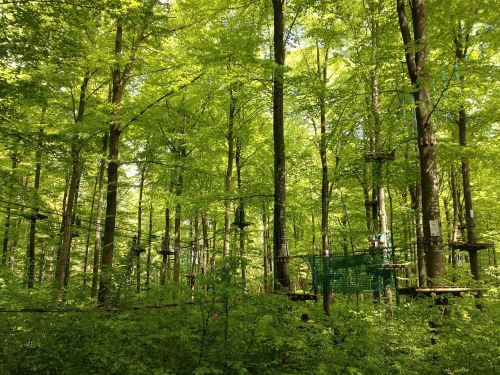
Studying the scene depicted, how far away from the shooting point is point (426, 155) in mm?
6820

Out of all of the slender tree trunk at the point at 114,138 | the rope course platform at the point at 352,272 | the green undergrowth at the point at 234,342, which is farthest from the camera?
the slender tree trunk at the point at 114,138

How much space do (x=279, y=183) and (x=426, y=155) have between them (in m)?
3.04

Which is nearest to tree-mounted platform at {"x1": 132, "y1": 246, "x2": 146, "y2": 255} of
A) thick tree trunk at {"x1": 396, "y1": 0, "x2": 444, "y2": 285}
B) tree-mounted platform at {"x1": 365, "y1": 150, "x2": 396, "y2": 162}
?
thick tree trunk at {"x1": 396, "y1": 0, "x2": 444, "y2": 285}

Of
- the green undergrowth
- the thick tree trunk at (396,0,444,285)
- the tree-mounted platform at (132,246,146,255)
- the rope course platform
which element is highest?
the thick tree trunk at (396,0,444,285)

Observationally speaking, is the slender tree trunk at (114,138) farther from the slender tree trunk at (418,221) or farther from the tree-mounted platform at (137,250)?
the slender tree trunk at (418,221)

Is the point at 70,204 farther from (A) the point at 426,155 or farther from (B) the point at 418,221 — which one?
(B) the point at 418,221

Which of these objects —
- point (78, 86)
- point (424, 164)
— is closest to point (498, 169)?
point (424, 164)

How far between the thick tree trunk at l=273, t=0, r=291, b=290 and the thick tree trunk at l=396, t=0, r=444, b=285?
105 inches

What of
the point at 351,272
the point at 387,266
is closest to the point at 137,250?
the point at 351,272

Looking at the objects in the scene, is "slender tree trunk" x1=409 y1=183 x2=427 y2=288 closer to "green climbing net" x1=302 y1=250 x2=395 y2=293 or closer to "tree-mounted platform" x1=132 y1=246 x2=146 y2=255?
"green climbing net" x1=302 y1=250 x2=395 y2=293

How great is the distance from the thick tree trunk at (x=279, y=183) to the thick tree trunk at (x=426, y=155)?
2671mm

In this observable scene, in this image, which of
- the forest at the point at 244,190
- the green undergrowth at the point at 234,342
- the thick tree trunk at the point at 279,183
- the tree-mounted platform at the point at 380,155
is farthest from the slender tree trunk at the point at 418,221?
the thick tree trunk at the point at 279,183

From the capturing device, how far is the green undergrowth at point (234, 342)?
4332 millimetres

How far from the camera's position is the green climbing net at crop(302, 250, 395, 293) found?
26.1 ft
